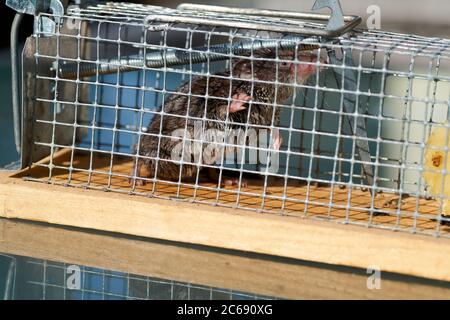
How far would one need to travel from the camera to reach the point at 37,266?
174cm

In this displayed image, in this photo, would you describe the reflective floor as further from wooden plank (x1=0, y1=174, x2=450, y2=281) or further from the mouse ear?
→ the mouse ear

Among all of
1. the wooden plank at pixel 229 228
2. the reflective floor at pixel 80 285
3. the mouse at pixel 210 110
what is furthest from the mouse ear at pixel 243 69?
the reflective floor at pixel 80 285

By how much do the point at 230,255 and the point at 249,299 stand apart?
252 mm

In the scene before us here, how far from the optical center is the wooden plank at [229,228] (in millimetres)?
1741

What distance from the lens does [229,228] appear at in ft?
6.02

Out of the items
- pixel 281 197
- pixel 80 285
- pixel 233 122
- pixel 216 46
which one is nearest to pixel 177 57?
pixel 216 46

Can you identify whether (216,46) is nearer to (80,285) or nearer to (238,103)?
(238,103)

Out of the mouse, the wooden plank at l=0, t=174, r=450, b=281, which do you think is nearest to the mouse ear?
the mouse

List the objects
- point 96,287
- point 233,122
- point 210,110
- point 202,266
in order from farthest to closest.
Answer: point 210,110, point 233,122, point 202,266, point 96,287

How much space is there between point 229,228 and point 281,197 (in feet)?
0.44

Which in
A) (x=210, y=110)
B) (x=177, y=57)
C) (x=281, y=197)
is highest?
(x=177, y=57)

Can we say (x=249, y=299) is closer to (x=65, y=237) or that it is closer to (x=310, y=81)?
(x=65, y=237)

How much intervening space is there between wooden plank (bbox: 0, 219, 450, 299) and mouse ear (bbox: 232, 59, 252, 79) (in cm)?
46

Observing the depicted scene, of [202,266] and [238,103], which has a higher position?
[238,103]
